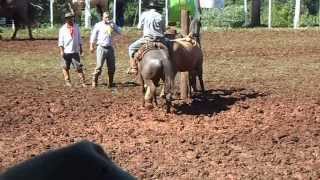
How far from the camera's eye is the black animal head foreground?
1130 mm

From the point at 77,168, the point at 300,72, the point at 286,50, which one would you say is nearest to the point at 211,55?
the point at 286,50

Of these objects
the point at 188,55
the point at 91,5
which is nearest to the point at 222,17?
the point at 91,5

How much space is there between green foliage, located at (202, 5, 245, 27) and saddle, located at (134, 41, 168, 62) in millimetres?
21771

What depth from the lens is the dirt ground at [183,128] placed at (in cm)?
877

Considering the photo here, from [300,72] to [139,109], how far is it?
6214 millimetres

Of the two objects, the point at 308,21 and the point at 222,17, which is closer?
the point at 308,21

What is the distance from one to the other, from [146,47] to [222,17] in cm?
2375

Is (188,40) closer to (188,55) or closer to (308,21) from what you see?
(188,55)

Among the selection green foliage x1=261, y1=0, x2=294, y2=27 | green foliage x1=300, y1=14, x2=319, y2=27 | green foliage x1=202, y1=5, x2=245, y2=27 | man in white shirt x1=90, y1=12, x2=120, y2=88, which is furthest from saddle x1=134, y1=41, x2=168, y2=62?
green foliage x1=261, y1=0, x2=294, y2=27

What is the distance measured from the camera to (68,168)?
1143 mm

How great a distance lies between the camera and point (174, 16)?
1823 cm

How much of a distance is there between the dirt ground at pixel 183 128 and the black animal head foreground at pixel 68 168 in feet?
23.5

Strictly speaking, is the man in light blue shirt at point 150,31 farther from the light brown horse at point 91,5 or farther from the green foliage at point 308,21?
the green foliage at point 308,21

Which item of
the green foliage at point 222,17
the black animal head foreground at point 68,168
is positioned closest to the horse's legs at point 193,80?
the black animal head foreground at point 68,168
